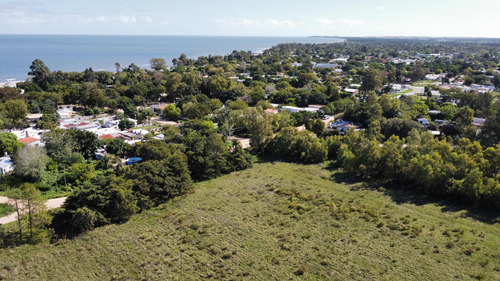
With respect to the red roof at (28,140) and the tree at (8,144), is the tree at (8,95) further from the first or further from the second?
the tree at (8,144)

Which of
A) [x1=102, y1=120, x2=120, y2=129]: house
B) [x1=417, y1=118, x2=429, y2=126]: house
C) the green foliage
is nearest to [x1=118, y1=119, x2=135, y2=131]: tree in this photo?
[x1=102, y1=120, x2=120, y2=129]: house

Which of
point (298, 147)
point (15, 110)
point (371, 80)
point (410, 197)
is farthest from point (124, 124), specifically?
point (371, 80)

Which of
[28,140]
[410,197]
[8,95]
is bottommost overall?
[410,197]

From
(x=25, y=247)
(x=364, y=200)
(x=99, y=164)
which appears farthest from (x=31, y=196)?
(x=364, y=200)

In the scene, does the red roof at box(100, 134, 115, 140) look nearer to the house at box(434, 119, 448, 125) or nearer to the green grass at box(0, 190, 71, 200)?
the green grass at box(0, 190, 71, 200)

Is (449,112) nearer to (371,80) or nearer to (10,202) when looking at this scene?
(371,80)

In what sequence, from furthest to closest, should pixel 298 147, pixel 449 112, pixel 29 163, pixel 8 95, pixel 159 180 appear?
1. pixel 8 95
2. pixel 449 112
3. pixel 298 147
4. pixel 29 163
5. pixel 159 180

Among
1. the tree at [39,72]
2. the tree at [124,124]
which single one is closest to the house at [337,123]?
the tree at [124,124]
